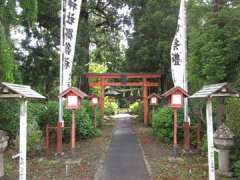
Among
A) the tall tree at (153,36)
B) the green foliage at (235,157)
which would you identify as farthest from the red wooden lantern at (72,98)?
the tall tree at (153,36)

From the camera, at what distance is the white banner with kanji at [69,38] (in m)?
10.0

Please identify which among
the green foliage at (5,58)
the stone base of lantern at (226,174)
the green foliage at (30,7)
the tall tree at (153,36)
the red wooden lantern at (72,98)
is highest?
the tall tree at (153,36)

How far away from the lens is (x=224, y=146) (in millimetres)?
6523

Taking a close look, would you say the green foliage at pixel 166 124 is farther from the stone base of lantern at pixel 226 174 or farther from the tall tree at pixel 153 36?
the tall tree at pixel 153 36

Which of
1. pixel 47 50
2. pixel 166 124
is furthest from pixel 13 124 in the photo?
pixel 47 50

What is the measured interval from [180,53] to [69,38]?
3.99 meters

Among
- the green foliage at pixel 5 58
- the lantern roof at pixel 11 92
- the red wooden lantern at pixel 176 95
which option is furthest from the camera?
the red wooden lantern at pixel 176 95

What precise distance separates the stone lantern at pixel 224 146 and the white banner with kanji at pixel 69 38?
17.4 ft

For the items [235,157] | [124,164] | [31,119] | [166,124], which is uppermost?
[31,119]

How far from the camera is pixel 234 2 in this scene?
8609 millimetres

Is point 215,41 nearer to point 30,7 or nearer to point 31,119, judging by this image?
point 30,7

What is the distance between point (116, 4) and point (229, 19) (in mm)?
12675

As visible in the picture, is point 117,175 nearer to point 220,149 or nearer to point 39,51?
point 220,149

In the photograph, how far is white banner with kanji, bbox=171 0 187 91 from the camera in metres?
10.6
